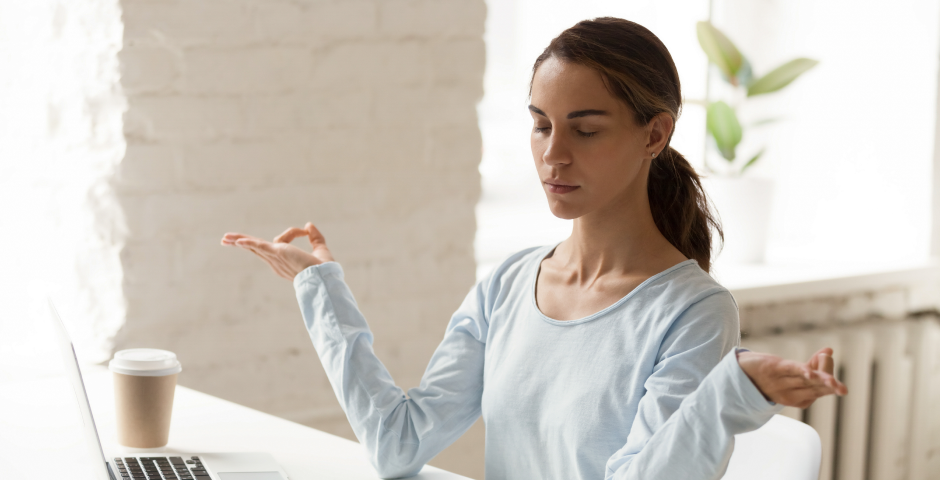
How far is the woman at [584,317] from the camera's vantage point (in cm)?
93

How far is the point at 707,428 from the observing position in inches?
29.2

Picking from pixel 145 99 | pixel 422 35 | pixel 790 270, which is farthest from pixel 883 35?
pixel 145 99

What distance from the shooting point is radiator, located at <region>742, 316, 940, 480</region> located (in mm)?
2125

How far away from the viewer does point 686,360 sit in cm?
90

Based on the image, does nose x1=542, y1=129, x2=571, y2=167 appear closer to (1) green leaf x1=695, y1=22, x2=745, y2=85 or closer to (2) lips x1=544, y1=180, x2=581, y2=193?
(2) lips x1=544, y1=180, x2=581, y2=193

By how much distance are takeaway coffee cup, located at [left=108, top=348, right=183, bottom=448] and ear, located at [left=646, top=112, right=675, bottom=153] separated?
61cm

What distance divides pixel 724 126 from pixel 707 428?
1.57 meters

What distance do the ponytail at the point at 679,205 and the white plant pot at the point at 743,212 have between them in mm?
1179

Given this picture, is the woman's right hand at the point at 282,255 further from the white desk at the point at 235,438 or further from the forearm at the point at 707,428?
the forearm at the point at 707,428

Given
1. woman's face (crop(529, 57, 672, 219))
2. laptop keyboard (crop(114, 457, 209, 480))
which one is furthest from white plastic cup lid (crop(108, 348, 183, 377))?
woman's face (crop(529, 57, 672, 219))

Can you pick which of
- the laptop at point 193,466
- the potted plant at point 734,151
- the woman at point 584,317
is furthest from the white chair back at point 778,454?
the potted plant at point 734,151

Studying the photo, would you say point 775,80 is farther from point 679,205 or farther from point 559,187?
point 559,187

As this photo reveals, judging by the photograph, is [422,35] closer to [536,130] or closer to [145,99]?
[145,99]

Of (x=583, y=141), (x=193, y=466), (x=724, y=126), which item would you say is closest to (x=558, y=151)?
(x=583, y=141)
